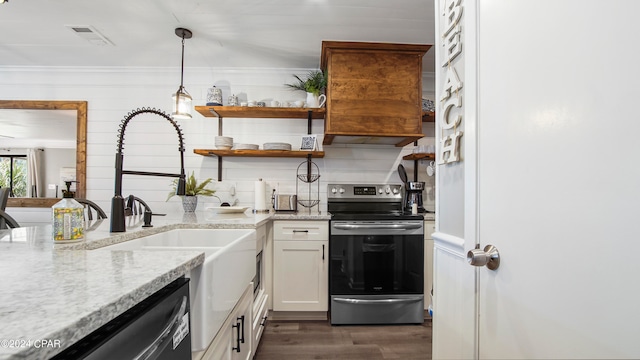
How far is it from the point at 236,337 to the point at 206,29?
2.33 m

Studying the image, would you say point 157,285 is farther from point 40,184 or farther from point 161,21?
point 40,184

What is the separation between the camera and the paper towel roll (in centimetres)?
273

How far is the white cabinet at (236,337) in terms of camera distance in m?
0.99

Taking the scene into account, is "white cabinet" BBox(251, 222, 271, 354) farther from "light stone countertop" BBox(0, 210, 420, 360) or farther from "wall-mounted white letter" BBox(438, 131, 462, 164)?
"wall-mounted white letter" BBox(438, 131, 462, 164)

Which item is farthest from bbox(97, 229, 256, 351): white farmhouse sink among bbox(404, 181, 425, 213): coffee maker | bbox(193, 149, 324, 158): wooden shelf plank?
bbox(404, 181, 425, 213): coffee maker

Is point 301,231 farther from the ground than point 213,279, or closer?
closer

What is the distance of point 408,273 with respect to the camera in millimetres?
2324

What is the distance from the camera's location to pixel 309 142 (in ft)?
9.14

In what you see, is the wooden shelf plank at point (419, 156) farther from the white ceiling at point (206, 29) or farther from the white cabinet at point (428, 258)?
the white ceiling at point (206, 29)

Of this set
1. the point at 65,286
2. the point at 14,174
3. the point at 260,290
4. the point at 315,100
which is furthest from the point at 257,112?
the point at 14,174

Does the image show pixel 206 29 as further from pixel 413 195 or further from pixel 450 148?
pixel 413 195

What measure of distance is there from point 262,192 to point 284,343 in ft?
4.46

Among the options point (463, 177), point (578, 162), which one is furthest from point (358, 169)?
point (578, 162)

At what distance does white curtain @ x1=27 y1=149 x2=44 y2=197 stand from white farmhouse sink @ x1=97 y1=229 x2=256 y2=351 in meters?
2.61
